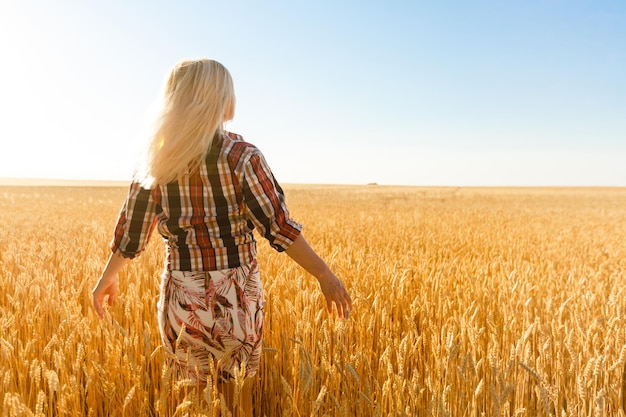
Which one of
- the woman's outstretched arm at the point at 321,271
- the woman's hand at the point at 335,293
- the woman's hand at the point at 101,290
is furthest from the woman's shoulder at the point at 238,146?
the woman's hand at the point at 101,290

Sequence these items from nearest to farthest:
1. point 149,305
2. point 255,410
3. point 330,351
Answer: point 255,410
point 330,351
point 149,305

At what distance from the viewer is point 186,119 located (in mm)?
1479

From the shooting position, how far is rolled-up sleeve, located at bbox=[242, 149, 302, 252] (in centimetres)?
154

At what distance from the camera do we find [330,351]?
2.20 meters

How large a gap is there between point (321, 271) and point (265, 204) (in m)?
0.33

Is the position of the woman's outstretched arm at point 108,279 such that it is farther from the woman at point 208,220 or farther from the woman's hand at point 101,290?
the woman at point 208,220

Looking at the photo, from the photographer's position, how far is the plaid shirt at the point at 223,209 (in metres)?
1.54

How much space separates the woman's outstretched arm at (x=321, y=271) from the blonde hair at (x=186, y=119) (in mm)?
453

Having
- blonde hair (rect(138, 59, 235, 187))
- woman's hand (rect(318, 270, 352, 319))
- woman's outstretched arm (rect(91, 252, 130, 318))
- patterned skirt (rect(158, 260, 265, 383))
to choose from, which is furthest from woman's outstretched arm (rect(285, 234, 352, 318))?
woman's outstretched arm (rect(91, 252, 130, 318))

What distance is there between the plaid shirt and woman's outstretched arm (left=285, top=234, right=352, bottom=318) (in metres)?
0.05

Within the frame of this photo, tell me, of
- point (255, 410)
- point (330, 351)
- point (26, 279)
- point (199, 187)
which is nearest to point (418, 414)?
point (330, 351)

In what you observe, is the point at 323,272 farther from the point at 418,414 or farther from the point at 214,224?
the point at 418,414

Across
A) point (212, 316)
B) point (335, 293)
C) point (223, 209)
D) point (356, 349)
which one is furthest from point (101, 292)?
point (356, 349)

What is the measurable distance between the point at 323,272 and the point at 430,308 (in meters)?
1.52
